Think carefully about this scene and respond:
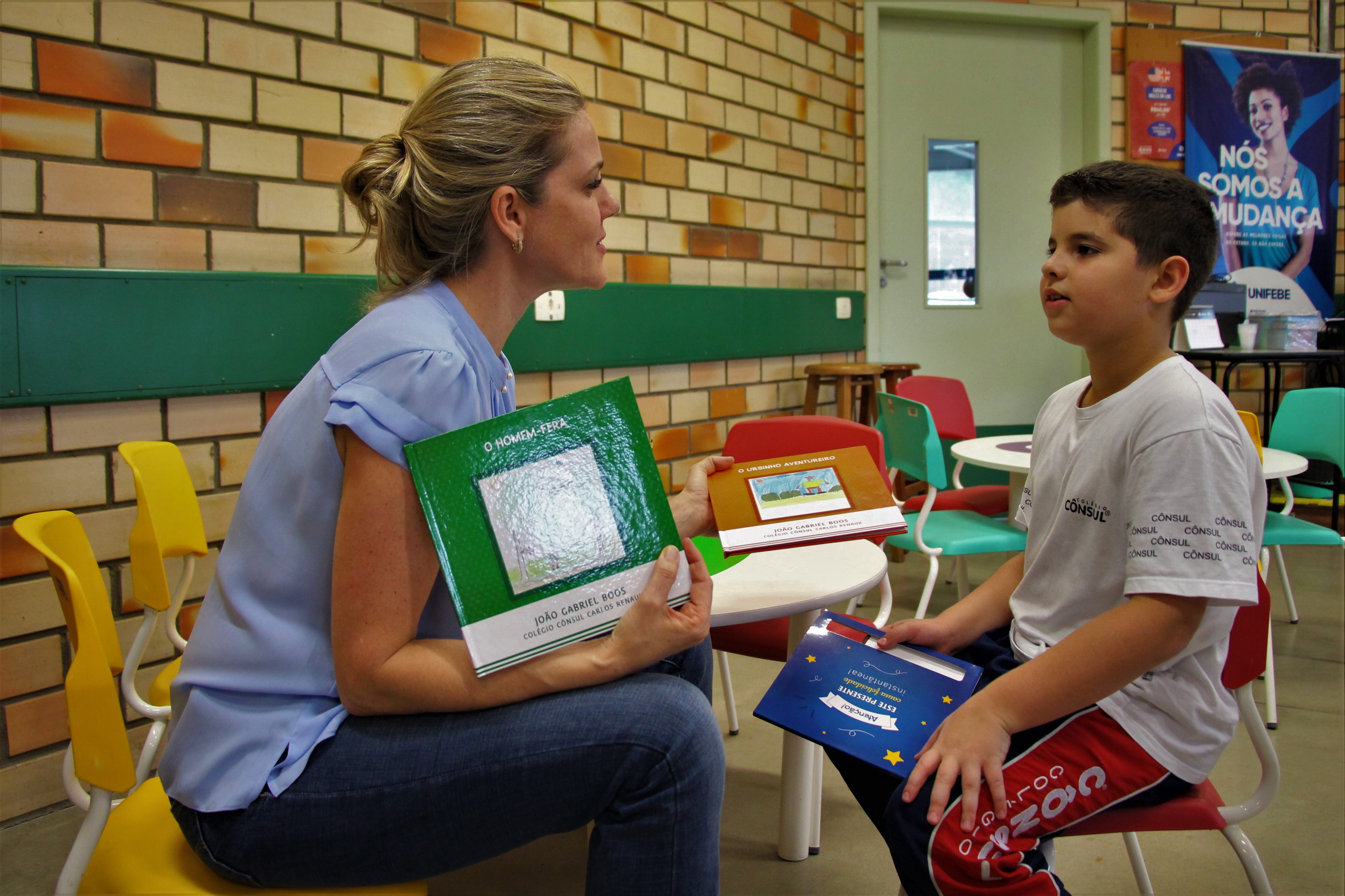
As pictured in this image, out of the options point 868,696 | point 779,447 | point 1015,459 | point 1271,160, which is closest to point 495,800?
point 868,696

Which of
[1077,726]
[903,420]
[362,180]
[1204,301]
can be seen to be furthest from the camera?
[1204,301]

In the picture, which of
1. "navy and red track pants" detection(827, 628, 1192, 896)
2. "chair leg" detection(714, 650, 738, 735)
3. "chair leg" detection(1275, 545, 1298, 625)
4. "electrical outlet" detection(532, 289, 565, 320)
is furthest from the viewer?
"chair leg" detection(1275, 545, 1298, 625)

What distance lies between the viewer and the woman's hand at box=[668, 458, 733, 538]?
1.32m

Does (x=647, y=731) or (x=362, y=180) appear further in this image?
(x=362, y=180)

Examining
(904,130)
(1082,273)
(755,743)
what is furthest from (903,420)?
(904,130)

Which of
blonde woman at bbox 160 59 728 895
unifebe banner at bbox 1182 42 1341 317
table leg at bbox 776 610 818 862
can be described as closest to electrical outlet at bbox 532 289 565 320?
table leg at bbox 776 610 818 862

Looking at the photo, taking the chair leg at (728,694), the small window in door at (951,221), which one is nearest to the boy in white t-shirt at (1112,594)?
the chair leg at (728,694)

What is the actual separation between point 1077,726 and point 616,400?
2.20ft

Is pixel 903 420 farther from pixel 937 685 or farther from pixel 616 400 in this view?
pixel 616 400

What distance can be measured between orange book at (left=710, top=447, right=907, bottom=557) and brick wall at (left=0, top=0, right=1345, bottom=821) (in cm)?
157

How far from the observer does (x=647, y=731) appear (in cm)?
89

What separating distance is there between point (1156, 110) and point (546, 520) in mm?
5611

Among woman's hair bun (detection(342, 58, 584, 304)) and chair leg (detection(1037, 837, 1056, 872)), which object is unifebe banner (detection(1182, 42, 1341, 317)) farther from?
woman's hair bun (detection(342, 58, 584, 304))

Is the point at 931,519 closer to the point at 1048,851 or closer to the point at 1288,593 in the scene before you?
the point at 1288,593
